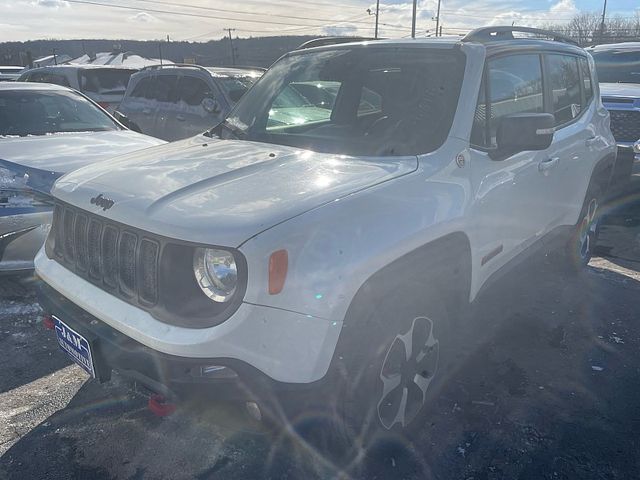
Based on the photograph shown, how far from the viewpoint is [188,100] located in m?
8.70

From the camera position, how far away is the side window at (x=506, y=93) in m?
3.08

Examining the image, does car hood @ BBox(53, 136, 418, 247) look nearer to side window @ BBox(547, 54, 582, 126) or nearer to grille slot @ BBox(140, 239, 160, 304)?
grille slot @ BBox(140, 239, 160, 304)

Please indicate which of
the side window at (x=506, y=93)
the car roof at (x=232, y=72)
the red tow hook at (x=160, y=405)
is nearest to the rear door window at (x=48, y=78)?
the car roof at (x=232, y=72)

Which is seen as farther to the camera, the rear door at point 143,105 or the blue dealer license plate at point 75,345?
the rear door at point 143,105

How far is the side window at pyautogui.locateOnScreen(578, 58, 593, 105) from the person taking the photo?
4555 millimetres

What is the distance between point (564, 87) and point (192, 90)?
237 inches

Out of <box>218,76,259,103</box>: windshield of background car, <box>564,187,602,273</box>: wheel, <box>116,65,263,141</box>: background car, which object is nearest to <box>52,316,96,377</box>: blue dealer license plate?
<box>564,187,602,273</box>: wheel

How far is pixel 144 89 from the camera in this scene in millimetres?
9359

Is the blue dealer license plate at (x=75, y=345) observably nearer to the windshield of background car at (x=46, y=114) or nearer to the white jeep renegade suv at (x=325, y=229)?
the white jeep renegade suv at (x=325, y=229)

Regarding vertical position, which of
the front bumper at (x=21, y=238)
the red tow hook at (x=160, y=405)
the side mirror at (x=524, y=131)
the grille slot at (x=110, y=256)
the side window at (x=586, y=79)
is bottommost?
the red tow hook at (x=160, y=405)

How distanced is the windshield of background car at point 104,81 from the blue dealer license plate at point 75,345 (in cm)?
982

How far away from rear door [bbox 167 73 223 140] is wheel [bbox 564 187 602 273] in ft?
17.4

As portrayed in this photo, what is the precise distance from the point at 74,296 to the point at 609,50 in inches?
390

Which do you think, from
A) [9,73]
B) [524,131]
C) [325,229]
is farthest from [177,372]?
[9,73]
